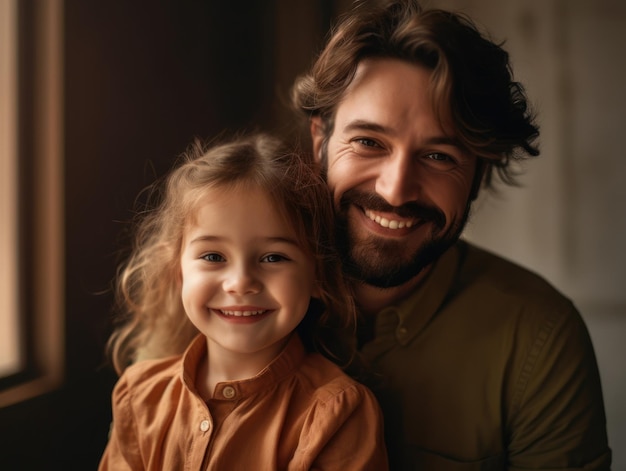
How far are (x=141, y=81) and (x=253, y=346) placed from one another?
1065 millimetres

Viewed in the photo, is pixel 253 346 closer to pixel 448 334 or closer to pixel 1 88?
pixel 448 334

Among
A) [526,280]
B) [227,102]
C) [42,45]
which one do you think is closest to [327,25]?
[227,102]

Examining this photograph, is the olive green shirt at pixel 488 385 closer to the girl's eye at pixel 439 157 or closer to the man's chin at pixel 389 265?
the man's chin at pixel 389 265

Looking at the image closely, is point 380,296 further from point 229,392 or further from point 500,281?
point 229,392

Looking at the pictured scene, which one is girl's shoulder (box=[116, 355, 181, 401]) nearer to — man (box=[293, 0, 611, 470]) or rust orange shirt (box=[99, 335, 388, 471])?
rust orange shirt (box=[99, 335, 388, 471])

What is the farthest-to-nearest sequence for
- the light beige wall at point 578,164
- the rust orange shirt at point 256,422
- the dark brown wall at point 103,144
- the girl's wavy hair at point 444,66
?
the light beige wall at point 578,164 < the dark brown wall at point 103,144 < the girl's wavy hair at point 444,66 < the rust orange shirt at point 256,422

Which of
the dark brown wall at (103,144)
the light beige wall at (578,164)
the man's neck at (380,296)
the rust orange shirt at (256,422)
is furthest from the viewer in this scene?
the light beige wall at (578,164)

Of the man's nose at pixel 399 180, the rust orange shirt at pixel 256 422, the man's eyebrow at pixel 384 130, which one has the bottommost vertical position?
the rust orange shirt at pixel 256 422

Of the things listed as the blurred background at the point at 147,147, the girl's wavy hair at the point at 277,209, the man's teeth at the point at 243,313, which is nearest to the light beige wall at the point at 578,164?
the blurred background at the point at 147,147

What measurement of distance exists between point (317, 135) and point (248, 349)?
0.57 m

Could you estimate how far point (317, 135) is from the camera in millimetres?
1441

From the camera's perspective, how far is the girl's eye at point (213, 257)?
1128 mm

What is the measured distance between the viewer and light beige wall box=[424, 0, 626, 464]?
2473 mm

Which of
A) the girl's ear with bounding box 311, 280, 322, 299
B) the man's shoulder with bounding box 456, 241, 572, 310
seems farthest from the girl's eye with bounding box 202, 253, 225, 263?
the man's shoulder with bounding box 456, 241, 572, 310
